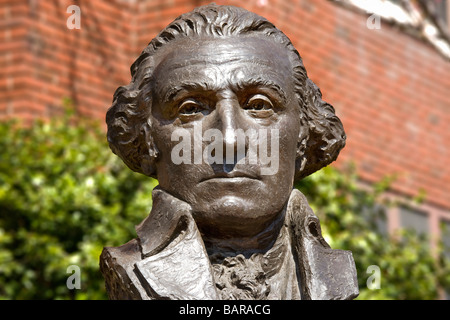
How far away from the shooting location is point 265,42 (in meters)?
3.39

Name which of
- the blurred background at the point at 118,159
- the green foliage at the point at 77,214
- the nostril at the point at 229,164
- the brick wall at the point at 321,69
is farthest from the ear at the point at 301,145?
the brick wall at the point at 321,69

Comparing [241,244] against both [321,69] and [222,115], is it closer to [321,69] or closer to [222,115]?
[222,115]

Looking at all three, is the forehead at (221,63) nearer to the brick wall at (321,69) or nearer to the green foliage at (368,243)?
the green foliage at (368,243)

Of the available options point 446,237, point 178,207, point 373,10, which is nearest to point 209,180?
point 178,207

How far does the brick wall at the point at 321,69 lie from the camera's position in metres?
6.91

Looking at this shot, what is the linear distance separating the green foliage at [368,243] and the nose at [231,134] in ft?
10.1

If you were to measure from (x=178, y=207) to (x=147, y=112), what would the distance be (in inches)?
18.0

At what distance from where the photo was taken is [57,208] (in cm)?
598

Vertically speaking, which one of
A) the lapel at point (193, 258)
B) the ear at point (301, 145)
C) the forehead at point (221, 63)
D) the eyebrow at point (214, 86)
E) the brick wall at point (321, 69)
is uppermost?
the forehead at point (221, 63)

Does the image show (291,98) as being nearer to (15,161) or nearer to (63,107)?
(15,161)

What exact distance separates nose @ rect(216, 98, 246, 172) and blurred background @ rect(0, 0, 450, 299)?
278 centimetres

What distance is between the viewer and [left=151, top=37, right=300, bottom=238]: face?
10.2ft

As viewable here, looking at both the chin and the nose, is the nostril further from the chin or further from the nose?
the chin

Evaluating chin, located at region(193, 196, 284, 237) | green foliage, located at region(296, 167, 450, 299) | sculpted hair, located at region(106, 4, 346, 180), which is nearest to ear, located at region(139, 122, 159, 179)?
sculpted hair, located at region(106, 4, 346, 180)
